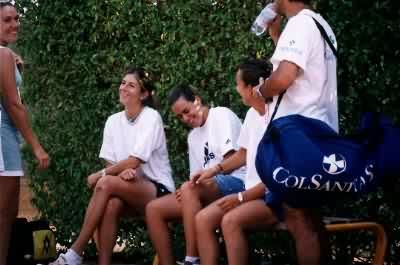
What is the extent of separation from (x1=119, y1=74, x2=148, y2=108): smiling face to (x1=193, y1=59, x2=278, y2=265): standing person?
1.04 m

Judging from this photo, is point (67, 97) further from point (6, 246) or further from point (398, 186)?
point (398, 186)

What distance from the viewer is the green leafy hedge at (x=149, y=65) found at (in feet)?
19.7

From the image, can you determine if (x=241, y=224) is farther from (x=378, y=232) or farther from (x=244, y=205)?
(x=378, y=232)

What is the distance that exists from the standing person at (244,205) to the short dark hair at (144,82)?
3.50ft

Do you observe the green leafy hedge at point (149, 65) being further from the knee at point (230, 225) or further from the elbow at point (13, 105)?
the elbow at point (13, 105)

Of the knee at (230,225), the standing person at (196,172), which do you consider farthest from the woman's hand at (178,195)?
the knee at (230,225)

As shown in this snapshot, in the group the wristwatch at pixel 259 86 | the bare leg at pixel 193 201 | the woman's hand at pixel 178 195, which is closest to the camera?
the wristwatch at pixel 259 86

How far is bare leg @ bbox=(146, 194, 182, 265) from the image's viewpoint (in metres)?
6.27

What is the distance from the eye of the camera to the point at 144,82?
269 inches

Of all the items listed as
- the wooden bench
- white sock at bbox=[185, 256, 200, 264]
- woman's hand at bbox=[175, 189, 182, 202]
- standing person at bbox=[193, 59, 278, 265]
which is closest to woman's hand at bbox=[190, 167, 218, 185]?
standing person at bbox=[193, 59, 278, 265]

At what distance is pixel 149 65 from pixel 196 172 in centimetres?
119

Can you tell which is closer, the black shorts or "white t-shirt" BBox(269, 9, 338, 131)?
"white t-shirt" BBox(269, 9, 338, 131)

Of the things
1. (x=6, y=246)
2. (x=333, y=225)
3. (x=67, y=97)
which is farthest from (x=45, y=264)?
(x=333, y=225)

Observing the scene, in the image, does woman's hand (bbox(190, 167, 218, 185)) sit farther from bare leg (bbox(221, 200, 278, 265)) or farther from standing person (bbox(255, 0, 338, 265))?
standing person (bbox(255, 0, 338, 265))
